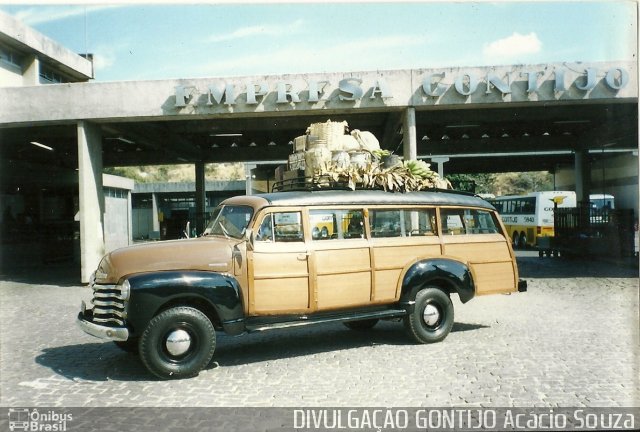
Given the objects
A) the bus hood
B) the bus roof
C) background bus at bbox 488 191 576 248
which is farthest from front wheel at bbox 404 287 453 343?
background bus at bbox 488 191 576 248

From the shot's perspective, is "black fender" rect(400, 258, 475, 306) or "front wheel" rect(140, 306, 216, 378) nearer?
"front wheel" rect(140, 306, 216, 378)

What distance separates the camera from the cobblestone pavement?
16.0ft

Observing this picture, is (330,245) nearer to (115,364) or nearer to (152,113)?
(115,364)

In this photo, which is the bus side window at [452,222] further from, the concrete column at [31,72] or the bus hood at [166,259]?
the concrete column at [31,72]

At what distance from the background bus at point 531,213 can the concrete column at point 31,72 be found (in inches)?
882

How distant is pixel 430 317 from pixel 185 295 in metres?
3.37

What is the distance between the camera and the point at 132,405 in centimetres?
473

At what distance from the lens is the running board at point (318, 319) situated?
5.83 metres

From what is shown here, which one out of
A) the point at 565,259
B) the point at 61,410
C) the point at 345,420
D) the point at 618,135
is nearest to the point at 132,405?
the point at 61,410

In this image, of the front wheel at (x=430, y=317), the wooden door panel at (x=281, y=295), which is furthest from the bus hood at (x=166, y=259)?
the front wheel at (x=430, y=317)

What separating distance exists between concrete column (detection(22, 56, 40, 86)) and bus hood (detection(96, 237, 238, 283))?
19.6 m

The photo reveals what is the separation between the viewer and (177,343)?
5.44 meters

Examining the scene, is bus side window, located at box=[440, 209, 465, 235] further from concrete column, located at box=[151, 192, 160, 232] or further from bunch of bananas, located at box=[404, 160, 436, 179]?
concrete column, located at box=[151, 192, 160, 232]

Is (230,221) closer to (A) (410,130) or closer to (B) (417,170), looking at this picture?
(B) (417,170)
